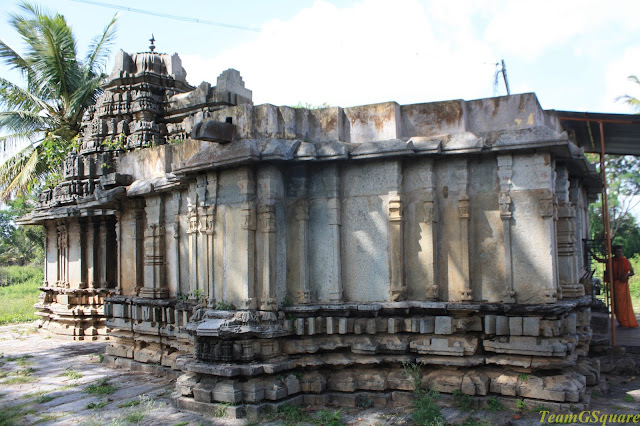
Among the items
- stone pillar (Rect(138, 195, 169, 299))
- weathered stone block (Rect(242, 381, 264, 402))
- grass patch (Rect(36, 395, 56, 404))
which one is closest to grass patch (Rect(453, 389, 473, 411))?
weathered stone block (Rect(242, 381, 264, 402))

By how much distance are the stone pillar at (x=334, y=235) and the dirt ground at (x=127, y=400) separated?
5.66 feet

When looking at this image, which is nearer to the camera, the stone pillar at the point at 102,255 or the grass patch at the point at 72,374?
the grass patch at the point at 72,374

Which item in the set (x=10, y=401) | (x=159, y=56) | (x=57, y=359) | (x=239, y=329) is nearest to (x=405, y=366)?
(x=239, y=329)

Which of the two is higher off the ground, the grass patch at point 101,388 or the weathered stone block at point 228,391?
the weathered stone block at point 228,391

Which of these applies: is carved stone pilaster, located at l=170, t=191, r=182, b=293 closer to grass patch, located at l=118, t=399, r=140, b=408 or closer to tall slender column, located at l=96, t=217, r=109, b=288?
grass patch, located at l=118, t=399, r=140, b=408

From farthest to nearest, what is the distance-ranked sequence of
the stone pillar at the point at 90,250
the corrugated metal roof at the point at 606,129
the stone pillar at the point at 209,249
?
1. the stone pillar at the point at 90,250
2. the corrugated metal roof at the point at 606,129
3. the stone pillar at the point at 209,249

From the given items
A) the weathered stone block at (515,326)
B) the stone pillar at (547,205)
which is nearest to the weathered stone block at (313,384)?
the weathered stone block at (515,326)

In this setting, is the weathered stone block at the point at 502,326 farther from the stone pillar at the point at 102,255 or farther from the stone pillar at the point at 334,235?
the stone pillar at the point at 102,255

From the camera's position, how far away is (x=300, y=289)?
818cm

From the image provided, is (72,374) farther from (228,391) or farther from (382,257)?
(382,257)

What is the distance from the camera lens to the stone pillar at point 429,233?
7.83 m

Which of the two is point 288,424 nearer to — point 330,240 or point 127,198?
point 330,240

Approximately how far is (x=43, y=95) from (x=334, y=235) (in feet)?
55.9

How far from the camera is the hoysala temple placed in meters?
7.34
